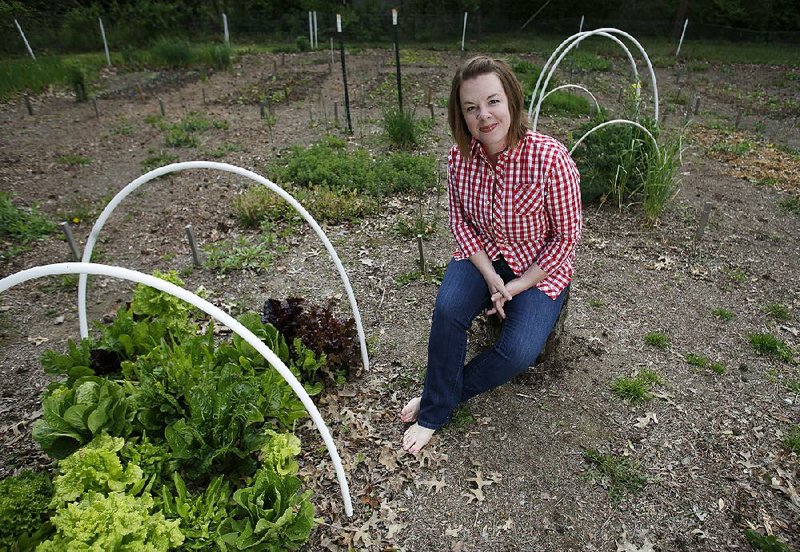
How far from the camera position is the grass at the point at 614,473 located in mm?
2195

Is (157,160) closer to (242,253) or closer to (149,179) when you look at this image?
(242,253)

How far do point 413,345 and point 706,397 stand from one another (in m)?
1.67

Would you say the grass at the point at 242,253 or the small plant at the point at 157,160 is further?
the small plant at the point at 157,160

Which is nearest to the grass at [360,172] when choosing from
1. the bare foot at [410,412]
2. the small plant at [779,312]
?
the bare foot at [410,412]

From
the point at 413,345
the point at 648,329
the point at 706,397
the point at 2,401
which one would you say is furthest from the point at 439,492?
the point at 2,401

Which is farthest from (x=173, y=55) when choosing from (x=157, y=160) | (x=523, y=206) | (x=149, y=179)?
(x=523, y=206)

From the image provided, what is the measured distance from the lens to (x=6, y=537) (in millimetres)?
1689

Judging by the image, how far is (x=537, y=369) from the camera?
9.13ft

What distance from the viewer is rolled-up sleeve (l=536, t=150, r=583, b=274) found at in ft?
7.11

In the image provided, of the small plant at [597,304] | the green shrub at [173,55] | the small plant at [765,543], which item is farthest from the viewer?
the green shrub at [173,55]

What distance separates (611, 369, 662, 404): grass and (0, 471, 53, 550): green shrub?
8.80 feet

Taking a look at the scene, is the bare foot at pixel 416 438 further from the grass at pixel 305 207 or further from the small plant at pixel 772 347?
the grass at pixel 305 207

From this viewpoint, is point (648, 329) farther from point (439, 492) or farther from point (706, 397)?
point (439, 492)

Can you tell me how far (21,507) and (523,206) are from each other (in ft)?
7.66
